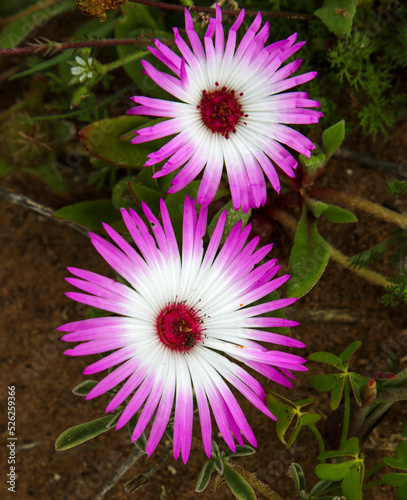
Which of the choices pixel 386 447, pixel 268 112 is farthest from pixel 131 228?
pixel 386 447

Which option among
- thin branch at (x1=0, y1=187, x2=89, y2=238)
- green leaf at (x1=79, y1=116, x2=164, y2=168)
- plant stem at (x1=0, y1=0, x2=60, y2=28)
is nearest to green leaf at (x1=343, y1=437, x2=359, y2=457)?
green leaf at (x1=79, y1=116, x2=164, y2=168)

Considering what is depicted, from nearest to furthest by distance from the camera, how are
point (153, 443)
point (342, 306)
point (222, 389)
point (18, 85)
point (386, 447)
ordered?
point (153, 443), point (222, 389), point (386, 447), point (342, 306), point (18, 85)

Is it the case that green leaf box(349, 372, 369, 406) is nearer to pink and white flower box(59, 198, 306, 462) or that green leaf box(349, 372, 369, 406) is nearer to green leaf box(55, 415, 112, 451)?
pink and white flower box(59, 198, 306, 462)

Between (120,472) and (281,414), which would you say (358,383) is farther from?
(120,472)

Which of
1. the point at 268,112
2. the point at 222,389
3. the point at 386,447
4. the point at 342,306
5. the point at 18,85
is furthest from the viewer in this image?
the point at 18,85

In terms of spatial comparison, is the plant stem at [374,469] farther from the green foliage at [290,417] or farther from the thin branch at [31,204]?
the thin branch at [31,204]

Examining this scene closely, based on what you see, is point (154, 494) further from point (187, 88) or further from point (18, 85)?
point (18, 85)

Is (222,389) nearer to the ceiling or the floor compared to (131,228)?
nearer to the floor
